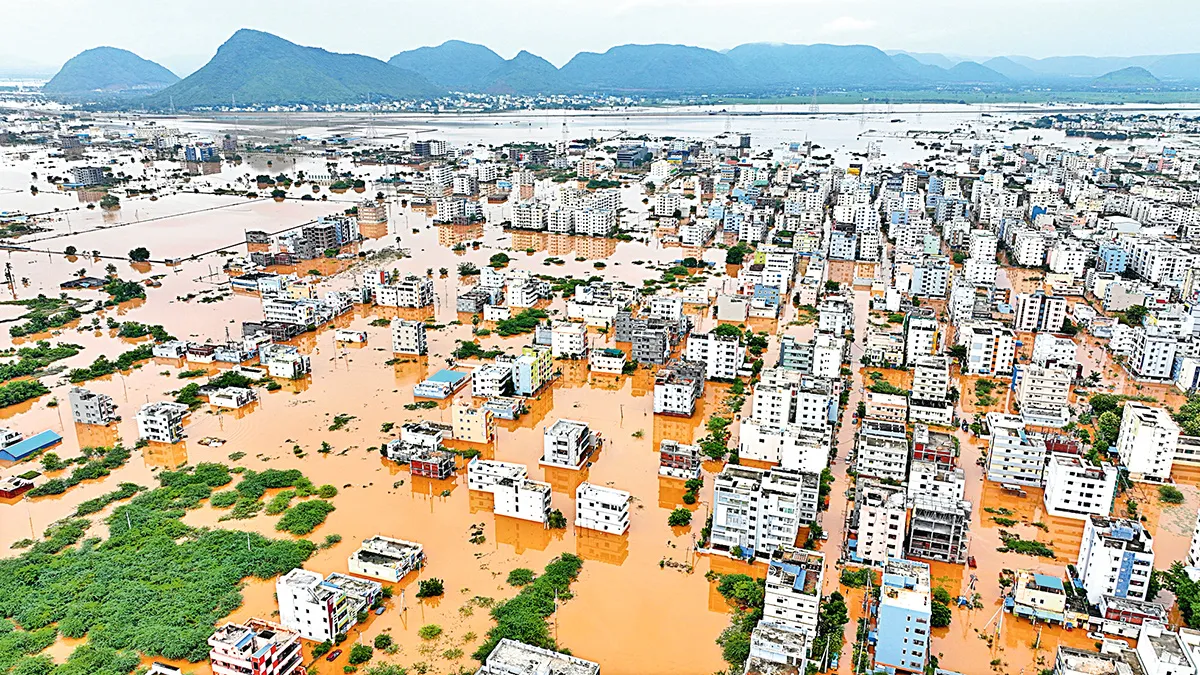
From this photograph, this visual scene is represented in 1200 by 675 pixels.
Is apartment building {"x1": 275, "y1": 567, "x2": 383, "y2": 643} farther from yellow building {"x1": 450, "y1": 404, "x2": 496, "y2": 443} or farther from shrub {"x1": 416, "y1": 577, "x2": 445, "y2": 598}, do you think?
yellow building {"x1": 450, "y1": 404, "x2": 496, "y2": 443}

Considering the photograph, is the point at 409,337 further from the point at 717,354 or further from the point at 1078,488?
the point at 1078,488

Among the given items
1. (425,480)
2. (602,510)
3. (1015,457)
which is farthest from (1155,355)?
(425,480)

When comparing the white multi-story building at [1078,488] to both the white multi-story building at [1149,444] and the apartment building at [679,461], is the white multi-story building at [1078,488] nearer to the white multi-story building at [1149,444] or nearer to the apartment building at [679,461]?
the white multi-story building at [1149,444]

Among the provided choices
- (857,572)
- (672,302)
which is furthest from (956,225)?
(857,572)

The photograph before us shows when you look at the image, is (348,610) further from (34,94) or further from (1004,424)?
(34,94)

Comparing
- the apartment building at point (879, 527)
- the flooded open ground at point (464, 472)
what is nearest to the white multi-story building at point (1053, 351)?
the flooded open ground at point (464, 472)

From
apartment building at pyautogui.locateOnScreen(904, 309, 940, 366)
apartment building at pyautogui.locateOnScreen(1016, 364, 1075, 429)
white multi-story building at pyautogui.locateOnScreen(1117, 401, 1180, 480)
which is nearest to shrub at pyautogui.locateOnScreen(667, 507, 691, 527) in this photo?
apartment building at pyautogui.locateOnScreen(1016, 364, 1075, 429)
